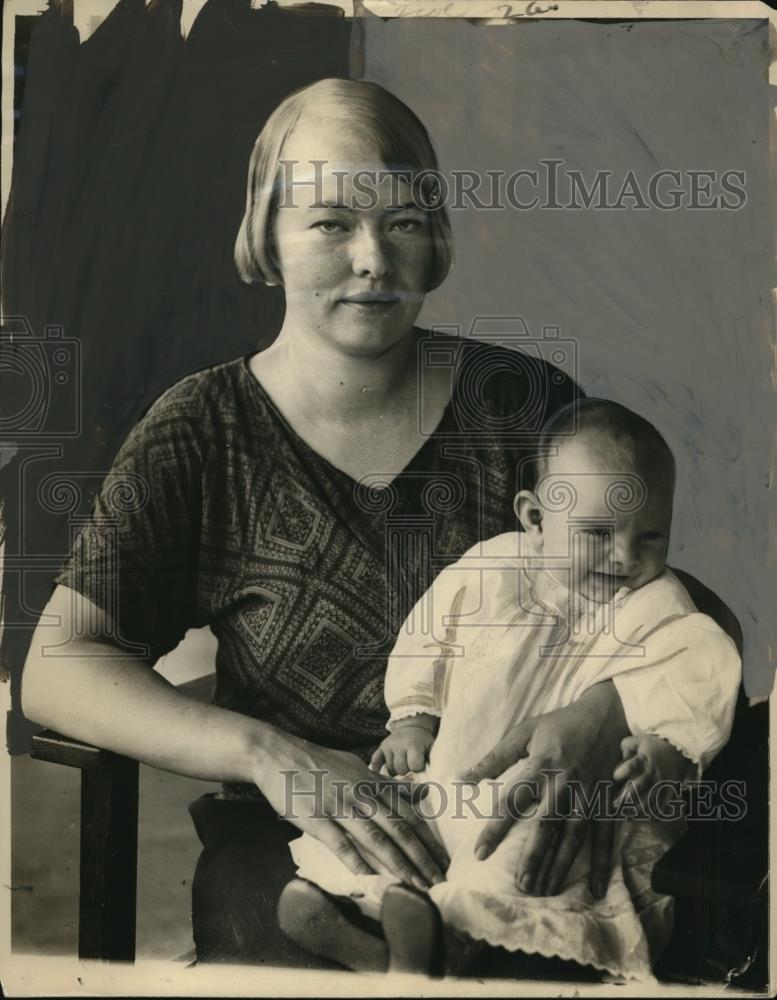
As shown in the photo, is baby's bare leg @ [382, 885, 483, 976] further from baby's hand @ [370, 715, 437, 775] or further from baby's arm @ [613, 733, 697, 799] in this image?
baby's arm @ [613, 733, 697, 799]

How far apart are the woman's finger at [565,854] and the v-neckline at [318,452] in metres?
0.64

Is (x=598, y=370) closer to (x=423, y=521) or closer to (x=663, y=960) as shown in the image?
(x=423, y=521)

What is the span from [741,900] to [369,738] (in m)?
0.69

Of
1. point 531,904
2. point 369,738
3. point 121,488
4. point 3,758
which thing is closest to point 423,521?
point 369,738

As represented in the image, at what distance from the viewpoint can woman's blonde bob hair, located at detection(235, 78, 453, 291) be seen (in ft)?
7.00

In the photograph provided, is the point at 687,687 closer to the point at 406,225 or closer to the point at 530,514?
the point at 530,514

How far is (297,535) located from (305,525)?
2 centimetres

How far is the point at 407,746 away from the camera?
2.10m

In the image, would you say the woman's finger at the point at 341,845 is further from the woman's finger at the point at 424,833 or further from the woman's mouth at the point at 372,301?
the woman's mouth at the point at 372,301

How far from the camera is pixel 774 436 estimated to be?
2.17 meters

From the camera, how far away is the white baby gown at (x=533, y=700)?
2.08 m
